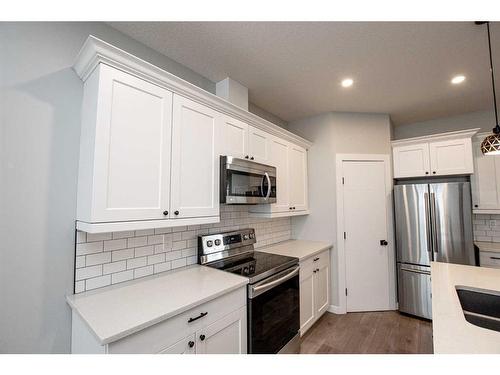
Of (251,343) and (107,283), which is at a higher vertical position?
(107,283)

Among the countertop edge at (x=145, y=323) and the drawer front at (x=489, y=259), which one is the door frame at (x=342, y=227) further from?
the countertop edge at (x=145, y=323)

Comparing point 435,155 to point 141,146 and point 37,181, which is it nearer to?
point 141,146

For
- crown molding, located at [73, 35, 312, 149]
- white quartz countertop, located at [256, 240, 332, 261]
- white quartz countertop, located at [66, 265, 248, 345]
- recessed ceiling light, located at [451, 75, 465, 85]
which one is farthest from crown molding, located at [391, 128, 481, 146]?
white quartz countertop, located at [66, 265, 248, 345]

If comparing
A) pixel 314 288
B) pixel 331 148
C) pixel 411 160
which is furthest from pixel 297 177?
pixel 411 160

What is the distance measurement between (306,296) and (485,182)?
2721mm

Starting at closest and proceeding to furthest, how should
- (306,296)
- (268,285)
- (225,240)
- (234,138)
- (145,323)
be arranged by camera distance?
1. (145,323)
2. (268,285)
3. (234,138)
4. (225,240)
5. (306,296)

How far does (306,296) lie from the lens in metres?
2.47

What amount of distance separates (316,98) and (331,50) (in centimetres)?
91

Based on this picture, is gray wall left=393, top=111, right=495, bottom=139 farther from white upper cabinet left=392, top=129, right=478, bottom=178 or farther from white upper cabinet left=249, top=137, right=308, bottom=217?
white upper cabinet left=249, top=137, right=308, bottom=217

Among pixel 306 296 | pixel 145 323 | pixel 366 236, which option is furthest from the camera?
pixel 366 236
